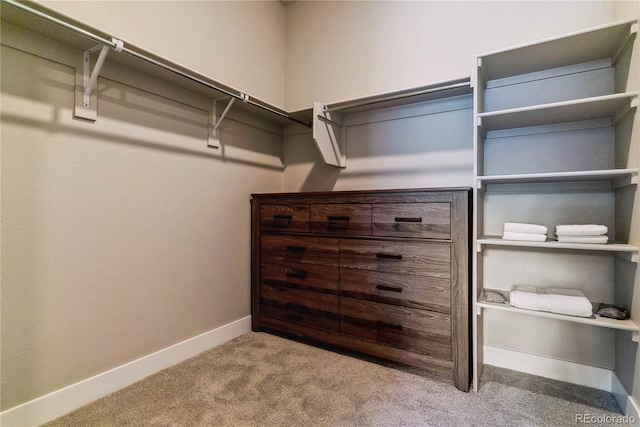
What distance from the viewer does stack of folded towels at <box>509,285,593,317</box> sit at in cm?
131

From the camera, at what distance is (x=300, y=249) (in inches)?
79.8

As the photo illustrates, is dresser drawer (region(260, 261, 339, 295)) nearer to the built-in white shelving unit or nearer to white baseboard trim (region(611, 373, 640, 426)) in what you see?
the built-in white shelving unit

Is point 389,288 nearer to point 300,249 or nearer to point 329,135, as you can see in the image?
point 300,249

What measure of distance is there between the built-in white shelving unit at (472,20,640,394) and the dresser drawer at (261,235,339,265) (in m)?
0.84

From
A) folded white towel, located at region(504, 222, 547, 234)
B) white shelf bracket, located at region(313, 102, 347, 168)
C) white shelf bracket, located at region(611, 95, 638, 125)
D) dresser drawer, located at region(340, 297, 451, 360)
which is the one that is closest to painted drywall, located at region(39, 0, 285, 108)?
white shelf bracket, located at region(313, 102, 347, 168)

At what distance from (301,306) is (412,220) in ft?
3.15

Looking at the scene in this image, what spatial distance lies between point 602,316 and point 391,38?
2.09 metres

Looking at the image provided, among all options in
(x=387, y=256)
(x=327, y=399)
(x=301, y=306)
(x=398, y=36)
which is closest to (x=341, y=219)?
(x=387, y=256)

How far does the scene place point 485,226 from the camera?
6.00ft

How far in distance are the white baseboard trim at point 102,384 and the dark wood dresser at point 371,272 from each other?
18.6 inches

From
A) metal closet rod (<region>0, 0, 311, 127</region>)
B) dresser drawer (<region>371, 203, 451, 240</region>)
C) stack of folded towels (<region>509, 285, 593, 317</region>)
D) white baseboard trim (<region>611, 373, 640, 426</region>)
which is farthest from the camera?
dresser drawer (<region>371, 203, 451, 240</region>)

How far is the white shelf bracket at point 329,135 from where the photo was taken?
206 centimetres

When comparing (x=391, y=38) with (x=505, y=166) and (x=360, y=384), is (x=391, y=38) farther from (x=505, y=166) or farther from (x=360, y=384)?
(x=360, y=384)

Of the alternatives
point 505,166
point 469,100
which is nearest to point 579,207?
point 505,166
